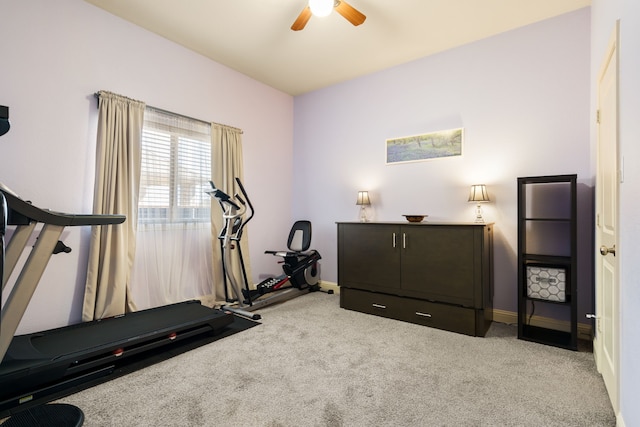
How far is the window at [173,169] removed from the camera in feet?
10.8

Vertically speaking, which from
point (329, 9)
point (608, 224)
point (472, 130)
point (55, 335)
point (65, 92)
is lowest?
point (55, 335)

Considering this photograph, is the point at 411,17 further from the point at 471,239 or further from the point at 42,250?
the point at 42,250

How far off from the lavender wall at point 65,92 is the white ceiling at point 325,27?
26 cm

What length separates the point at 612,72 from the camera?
181 cm

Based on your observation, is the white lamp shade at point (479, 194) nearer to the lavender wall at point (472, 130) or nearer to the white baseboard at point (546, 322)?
the lavender wall at point (472, 130)


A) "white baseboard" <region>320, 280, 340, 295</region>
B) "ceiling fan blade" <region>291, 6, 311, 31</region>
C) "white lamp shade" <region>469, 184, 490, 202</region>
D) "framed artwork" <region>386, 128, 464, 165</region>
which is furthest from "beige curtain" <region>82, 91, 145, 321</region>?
"white lamp shade" <region>469, 184, 490, 202</region>

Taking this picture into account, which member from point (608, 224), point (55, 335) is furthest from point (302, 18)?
A: point (55, 335)

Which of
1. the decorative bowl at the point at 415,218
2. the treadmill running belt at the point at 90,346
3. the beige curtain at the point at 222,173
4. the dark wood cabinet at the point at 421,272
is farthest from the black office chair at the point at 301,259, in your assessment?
the decorative bowl at the point at 415,218

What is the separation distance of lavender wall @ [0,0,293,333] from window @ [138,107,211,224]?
200 mm

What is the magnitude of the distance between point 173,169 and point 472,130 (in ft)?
11.0

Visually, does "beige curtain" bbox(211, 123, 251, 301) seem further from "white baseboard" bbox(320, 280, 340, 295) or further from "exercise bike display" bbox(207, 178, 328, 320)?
"white baseboard" bbox(320, 280, 340, 295)

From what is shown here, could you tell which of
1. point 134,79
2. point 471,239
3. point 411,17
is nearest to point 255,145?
point 134,79

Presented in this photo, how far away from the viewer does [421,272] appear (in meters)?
3.14

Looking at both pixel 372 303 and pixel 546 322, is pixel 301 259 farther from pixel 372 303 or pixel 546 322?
pixel 546 322
